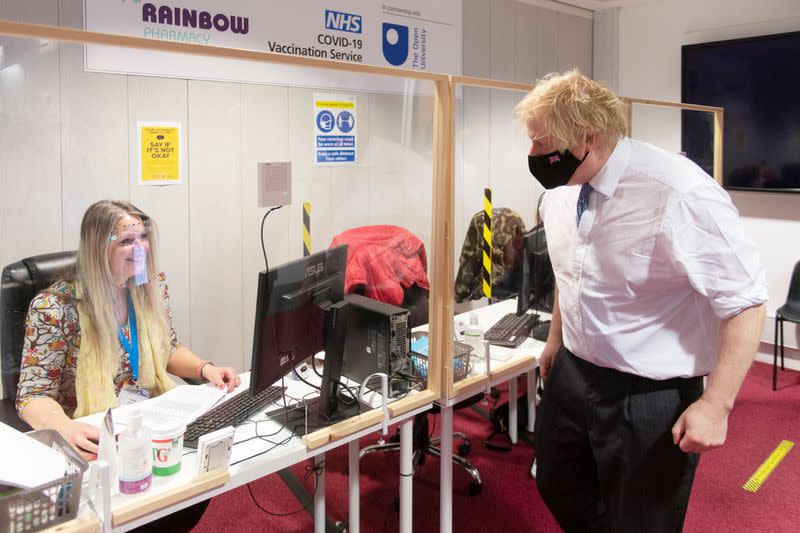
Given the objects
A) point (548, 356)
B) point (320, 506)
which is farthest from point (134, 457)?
point (548, 356)

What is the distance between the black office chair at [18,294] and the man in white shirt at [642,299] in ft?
4.27

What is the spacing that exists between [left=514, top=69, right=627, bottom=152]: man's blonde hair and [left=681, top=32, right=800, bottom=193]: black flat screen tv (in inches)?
137

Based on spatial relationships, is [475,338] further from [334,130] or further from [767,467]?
[767,467]

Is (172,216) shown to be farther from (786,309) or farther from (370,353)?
(786,309)

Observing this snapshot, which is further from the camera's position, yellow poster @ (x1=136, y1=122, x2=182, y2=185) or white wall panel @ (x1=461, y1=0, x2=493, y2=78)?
white wall panel @ (x1=461, y1=0, x2=493, y2=78)

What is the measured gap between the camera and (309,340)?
1740 mm

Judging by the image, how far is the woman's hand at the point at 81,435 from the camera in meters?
1.52

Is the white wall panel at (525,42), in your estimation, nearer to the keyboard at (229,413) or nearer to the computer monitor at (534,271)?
the computer monitor at (534,271)

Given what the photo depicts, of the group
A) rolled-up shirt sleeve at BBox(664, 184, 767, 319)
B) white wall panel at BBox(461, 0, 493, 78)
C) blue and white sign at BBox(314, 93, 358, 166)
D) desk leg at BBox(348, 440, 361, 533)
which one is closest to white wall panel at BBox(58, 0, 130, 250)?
blue and white sign at BBox(314, 93, 358, 166)

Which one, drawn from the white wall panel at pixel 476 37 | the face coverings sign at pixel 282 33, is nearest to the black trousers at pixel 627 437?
the face coverings sign at pixel 282 33

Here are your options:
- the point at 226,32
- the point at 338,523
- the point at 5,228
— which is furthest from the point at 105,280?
the point at 226,32

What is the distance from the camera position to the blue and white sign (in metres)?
2.17

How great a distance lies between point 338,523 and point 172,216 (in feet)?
4.31

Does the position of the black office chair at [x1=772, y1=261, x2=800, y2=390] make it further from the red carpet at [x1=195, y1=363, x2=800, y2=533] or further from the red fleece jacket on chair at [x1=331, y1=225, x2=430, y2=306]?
the red fleece jacket on chair at [x1=331, y1=225, x2=430, y2=306]
